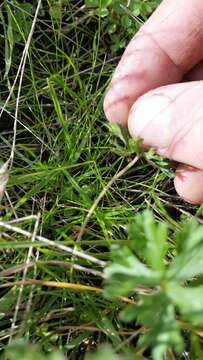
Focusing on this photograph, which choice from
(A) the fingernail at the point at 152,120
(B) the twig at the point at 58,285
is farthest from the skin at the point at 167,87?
(B) the twig at the point at 58,285

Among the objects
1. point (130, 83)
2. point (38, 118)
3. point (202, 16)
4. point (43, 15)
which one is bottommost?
point (38, 118)

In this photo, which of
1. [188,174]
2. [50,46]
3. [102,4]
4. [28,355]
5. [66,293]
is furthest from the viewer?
[50,46]

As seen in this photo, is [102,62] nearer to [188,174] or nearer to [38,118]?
[38,118]

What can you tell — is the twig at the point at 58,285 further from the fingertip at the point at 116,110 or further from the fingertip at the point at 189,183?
the fingertip at the point at 116,110

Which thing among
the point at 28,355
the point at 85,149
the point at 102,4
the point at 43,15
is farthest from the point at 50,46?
the point at 28,355

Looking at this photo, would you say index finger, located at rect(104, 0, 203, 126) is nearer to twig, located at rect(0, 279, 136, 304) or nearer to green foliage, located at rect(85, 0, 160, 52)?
green foliage, located at rect(85, 0, 160, 52)

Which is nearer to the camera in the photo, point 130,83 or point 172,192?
point 130,83

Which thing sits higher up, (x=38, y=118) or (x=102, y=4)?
(x=102, y=4)
